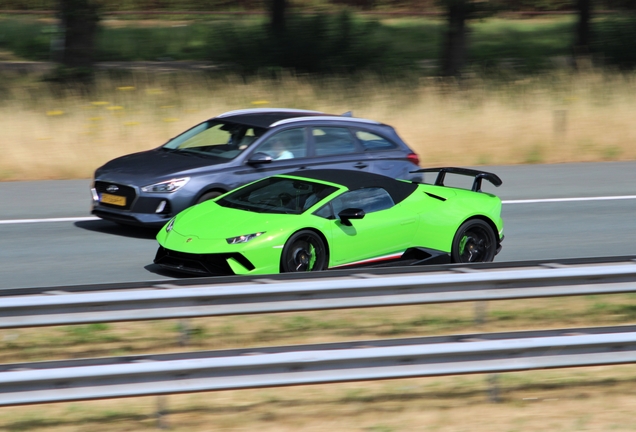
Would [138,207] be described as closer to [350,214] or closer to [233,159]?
[233,159]

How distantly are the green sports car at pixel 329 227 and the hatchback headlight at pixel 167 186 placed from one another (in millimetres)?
1324

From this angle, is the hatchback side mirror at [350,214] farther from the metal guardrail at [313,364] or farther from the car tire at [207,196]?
the metal guardrail at [313,364]

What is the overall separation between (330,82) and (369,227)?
1549cm

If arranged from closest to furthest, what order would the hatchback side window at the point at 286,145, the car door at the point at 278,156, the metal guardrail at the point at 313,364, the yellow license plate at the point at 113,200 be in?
the metal guardrail at the point at 313,364
the yellow license plate at the point at 113,200
the car door at the point at 278,156
the hatchback side window at the point at 286,145

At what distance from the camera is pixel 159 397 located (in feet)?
18.7

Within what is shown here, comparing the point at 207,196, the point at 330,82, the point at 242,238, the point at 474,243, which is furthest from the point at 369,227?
the point at 330,82

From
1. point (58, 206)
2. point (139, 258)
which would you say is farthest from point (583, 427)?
point (58, 206)

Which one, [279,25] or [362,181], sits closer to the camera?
[362,181]

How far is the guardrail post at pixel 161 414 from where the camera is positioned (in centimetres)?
563

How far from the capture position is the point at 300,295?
20.0 feet

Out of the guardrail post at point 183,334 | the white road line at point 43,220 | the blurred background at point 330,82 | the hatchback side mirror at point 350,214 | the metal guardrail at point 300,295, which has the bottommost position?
the guardrail post at point 183,334

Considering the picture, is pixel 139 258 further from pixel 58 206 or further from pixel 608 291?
pixel 608 291

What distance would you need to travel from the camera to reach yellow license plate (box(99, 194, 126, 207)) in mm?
11344

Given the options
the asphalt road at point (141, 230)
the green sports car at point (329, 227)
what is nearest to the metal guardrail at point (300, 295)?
the green sports car at point (329, 227)
